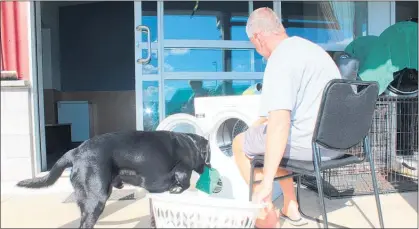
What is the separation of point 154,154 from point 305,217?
3.04 ft

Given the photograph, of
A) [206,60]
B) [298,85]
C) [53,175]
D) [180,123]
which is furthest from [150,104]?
[298,85]

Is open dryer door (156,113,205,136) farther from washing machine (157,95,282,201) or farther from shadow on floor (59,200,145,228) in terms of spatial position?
shadow on floor (59,200,145,228)

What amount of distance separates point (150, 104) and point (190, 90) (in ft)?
1.60

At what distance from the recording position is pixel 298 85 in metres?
1.26

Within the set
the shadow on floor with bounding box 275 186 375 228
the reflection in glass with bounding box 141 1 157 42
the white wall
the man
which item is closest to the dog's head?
the man

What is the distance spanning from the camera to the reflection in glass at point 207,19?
3.46m

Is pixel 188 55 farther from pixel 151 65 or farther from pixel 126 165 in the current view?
pixel 126 165

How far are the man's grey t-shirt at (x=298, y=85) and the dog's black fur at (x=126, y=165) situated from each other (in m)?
0.62

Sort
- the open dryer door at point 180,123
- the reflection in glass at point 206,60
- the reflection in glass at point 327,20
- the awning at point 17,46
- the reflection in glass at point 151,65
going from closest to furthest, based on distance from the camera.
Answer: the open dryer door at point 180,123 → the awning at point 17,46 → the reflection in glass at point 151,65 → the reflection in glass at point 206,60 → the reflection in glass at point 327,20

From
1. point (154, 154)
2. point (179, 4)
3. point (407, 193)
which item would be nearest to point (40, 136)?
point (154, 154)

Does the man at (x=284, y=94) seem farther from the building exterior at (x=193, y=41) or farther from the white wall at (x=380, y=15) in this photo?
the white wall at (x=380, y=15)

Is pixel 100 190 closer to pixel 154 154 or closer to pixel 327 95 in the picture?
pixel 154 154

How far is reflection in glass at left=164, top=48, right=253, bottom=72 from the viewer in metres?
3.39

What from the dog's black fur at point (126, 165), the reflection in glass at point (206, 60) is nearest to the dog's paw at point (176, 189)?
the dog's black fur at point (126, 165)
